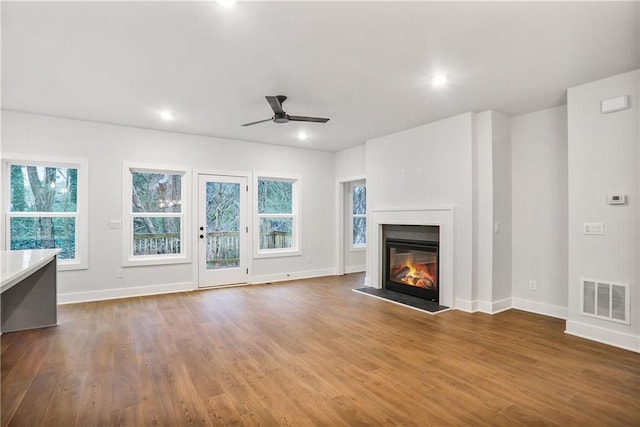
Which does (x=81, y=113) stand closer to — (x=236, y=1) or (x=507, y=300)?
(x=236, y=1)

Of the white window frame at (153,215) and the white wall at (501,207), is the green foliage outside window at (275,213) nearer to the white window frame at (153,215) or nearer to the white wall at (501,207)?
the white window frame at (153,215)

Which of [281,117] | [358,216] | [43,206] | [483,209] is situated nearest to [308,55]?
[281,117]

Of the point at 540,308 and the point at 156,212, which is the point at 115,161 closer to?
the point at 156,212

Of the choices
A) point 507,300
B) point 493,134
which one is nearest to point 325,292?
point 507,300

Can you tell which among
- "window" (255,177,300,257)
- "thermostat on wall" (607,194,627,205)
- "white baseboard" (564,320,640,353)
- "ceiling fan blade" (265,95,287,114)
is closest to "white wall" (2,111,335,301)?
"window" (255,177,300,257)

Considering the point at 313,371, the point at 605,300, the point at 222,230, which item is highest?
the point at 222,230

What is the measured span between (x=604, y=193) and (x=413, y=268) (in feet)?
8.66

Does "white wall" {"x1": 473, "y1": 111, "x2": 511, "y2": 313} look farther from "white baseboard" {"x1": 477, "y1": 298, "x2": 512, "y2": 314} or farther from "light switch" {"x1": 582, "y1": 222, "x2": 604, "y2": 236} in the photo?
"light switch" {"x1": 582, "y1": 222, "x2": 604, "y2": 236}

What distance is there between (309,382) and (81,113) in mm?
4617

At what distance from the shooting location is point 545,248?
4.36 metres

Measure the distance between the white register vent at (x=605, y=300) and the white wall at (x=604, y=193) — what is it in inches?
1.8

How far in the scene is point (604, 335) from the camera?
11.1 feet

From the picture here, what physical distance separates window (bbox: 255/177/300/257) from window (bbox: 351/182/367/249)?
1.47 m

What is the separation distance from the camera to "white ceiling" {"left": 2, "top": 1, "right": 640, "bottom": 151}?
92.1 inches
